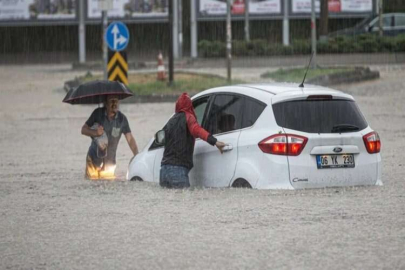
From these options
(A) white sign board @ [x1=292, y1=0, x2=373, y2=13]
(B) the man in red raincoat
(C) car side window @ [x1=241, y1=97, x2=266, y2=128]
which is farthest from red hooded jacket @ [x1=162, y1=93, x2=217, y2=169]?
(A) white sign board @ [x1=292, y1=0, x2=373, y2=13]

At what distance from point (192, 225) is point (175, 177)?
2.75 meters

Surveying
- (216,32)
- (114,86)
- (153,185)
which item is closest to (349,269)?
(153,185)

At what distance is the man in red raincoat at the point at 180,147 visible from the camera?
42.4 feet

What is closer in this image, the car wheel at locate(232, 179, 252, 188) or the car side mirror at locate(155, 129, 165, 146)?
the car wheel at locate(232, 179, 252, 188)

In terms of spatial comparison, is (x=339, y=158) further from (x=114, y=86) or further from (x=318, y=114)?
(x=114, y=86)

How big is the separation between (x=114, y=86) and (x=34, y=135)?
25.2 ft

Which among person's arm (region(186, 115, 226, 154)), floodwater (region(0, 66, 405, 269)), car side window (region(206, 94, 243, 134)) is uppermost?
car side window (region(206, 94, 243, 134))

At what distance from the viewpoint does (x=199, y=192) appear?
12.5 m

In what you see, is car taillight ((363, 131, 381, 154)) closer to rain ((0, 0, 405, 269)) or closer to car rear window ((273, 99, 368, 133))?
car rear window ((273, 99, 368, 133))

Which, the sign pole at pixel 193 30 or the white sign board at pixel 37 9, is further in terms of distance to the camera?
the white sign board at pixel 37 9

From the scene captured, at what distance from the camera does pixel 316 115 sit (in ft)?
40.0

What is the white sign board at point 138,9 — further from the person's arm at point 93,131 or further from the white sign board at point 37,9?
the person's arm at point 93,131

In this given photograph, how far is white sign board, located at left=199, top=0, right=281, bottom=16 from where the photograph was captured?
55.0 meters

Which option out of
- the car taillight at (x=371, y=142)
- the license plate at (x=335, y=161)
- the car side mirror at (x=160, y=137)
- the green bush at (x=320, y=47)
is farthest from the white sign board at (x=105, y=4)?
the green bush at (x=320, y=47)
